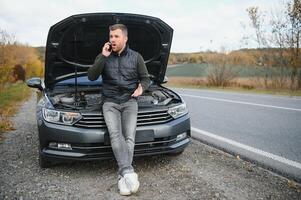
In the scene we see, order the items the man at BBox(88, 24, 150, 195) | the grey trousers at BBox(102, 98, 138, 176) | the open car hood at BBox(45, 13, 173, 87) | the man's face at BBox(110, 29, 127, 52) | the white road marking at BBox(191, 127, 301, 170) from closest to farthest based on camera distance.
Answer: the grey trousers at BBox(102, 98, 138, 176) < the man at BBox(88, 24, 150, 195) < the man's face at BBox(110, 29, 127, 52) < the white road marking at BBox(191, 127, 301, 170) < the open car hood at BBox(45, 13, 173, 87)

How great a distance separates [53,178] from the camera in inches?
154

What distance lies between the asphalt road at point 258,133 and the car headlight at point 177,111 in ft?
3.94

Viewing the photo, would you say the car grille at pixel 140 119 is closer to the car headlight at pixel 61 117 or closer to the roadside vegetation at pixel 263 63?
the car headlight at pixel 61 117

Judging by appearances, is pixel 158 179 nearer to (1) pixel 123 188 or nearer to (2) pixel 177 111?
(1) pixel 123 188

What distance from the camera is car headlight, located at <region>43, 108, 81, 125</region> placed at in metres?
3.90

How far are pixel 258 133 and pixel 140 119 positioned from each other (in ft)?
10.4

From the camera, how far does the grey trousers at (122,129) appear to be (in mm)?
3631

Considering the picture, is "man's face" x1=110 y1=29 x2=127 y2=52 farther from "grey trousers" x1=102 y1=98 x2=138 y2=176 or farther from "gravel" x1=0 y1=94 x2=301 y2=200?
"gravel" x1=0 y1=94 x2=301 y2=200

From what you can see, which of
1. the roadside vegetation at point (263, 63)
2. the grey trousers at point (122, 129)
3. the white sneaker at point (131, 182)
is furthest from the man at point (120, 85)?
the roadside vegetation at point (263, 63)

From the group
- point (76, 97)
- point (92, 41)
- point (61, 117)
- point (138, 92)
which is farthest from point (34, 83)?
point (138, 92)

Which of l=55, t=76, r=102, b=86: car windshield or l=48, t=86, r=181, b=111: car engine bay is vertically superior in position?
l=55, t=76, r=102, b=86: car windshield

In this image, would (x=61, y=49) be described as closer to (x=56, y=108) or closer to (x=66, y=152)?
(x=56, y=108)

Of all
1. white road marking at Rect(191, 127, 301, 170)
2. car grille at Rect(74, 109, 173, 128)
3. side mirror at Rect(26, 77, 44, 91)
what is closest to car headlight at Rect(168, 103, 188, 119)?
car grille at Rect(74, 109, 173, 128)

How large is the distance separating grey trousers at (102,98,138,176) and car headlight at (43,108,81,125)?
0.36m
